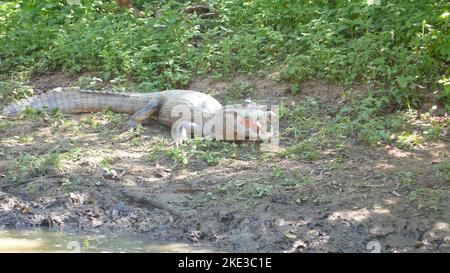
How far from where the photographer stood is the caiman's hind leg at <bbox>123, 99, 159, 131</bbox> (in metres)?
10.5

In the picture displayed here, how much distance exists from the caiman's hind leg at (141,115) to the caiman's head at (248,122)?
46.3 inches

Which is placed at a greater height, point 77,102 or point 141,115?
point 77,102

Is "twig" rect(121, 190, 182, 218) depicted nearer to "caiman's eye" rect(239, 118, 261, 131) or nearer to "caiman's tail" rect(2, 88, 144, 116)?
"caiman's eye" rect(239, 118, 261, 131)

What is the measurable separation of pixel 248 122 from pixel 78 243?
319 cm

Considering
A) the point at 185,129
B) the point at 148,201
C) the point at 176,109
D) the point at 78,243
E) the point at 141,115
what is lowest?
the point at 78,243

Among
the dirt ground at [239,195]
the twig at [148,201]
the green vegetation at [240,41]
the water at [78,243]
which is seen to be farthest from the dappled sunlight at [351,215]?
the green vegetation at [240,41]

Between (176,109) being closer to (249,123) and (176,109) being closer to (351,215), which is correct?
(249,123)

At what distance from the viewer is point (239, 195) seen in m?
7.98

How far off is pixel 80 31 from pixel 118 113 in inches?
101

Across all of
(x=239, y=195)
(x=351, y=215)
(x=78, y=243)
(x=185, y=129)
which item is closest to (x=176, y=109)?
(x=185, y=129)

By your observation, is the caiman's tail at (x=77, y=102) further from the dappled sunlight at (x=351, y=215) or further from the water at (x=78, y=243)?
the dappled sunlight at (x=351, y=215)

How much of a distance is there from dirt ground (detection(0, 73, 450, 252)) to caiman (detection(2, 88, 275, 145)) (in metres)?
0.28
